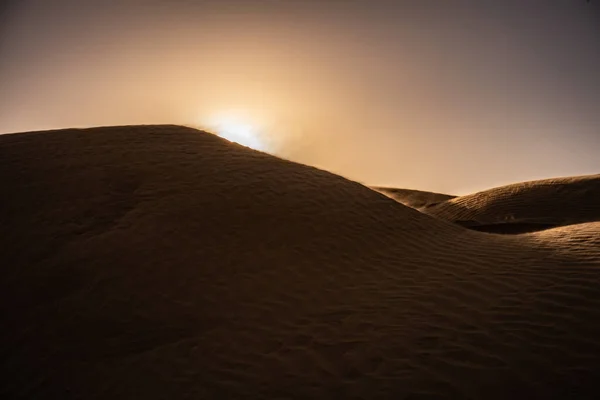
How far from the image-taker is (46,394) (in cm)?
345

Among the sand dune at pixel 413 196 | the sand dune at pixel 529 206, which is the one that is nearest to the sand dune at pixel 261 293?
the sand dune at pixel 529 206

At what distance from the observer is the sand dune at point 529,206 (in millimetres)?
11227

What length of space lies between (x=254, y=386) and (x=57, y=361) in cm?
186

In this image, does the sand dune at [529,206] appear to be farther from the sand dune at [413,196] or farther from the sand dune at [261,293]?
the sand dune at [413,196]

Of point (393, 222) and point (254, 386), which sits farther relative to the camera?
point (393, 222)

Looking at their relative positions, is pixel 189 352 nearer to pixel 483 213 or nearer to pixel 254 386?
pixel 254 386

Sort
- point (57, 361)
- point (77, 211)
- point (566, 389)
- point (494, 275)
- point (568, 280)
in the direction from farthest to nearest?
1. point (77, 211)
2. point (494, 275)
3. point (568, 280)
4. point (57, 361)
5. point (566, 389)

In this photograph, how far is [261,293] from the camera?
4906 millimetres

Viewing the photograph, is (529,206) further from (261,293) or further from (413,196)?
(261,293)

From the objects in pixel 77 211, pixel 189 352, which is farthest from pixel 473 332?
pixel 77 211

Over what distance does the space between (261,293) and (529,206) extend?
10541 mm

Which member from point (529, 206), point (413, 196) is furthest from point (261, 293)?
point (413, 196)

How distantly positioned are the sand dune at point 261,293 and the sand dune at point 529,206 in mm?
3914

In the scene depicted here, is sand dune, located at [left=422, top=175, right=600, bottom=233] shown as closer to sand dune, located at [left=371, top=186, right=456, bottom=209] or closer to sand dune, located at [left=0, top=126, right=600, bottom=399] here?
sand dune, located at [left=0, top=126, right=600, bottom=399]
